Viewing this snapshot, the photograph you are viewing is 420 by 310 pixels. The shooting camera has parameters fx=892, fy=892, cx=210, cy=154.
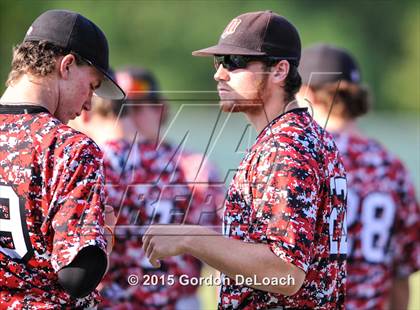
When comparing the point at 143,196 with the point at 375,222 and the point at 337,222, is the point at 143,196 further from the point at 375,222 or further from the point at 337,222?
the point at 337,222

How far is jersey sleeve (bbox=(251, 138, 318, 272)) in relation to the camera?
3.41 meters

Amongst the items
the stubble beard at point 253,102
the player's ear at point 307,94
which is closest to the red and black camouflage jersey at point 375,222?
the player's ear at point 307,94

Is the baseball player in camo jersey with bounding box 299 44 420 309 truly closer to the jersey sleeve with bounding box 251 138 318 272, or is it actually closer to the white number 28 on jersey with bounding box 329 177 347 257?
the white number 28 on jersey with bounding box 329 177 347 257

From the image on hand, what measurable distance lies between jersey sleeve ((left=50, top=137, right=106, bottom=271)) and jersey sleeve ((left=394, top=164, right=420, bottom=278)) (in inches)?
107

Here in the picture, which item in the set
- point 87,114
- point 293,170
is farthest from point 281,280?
point 87,114

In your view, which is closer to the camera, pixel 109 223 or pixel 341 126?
pixel 109 223

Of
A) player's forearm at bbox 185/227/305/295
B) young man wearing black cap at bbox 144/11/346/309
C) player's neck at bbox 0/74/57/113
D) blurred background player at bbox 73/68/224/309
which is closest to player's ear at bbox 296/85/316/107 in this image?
blurred background player at bbox 73/68/224/309

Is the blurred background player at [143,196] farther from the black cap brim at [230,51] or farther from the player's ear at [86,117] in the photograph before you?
the black cap brim at [230,51]

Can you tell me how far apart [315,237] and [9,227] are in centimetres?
123

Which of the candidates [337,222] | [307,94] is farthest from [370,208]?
[337,222]

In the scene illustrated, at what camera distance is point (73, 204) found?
10.8 feet

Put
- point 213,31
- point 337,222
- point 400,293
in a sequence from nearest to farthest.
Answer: point 337,222 < point 400,293 < point 213,31

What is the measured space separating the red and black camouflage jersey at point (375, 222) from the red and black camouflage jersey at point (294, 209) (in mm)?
1627

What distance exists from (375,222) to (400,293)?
1.71 feet
